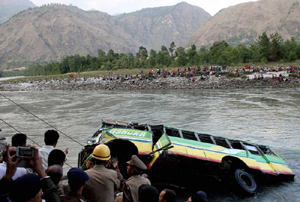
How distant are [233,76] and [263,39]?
28.1m

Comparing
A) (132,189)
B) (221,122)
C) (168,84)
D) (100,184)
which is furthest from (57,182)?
(168,84)

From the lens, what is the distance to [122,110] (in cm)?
3080

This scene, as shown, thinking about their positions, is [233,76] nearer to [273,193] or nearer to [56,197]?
[273,193]

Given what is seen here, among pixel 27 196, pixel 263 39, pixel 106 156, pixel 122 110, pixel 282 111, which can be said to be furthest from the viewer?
pixel 263 39

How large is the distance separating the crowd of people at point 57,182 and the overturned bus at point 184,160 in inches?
123

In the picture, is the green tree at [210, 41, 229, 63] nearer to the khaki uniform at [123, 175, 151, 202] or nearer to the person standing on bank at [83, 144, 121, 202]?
the khaki uniform at [123, 175, 151, 202]

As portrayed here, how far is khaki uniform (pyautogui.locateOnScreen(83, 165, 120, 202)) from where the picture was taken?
493 centimetres

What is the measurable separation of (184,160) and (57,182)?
18.3ft

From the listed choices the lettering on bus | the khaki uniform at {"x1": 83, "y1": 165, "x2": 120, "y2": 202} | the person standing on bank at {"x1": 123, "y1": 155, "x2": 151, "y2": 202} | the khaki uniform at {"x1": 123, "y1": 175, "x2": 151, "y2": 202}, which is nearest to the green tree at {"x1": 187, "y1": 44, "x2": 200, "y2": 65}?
the lettering on bus

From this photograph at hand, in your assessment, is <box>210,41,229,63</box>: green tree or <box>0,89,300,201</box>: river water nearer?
<box>0,89,300,201</box>: river water

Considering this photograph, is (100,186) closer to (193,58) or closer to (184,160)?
(184,160)

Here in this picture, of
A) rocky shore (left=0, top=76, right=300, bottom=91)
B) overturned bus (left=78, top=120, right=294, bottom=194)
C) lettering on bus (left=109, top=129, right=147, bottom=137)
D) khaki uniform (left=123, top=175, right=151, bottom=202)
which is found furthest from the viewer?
rocky shore (left=0, top=76, right=300, bottom=91)

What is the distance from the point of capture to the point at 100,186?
16.4ft

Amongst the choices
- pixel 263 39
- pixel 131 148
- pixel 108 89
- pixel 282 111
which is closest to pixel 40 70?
pixel 108 89
